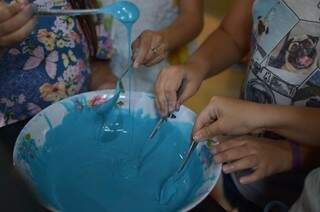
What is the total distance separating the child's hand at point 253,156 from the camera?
0.75 m

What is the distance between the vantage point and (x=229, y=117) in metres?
0.72

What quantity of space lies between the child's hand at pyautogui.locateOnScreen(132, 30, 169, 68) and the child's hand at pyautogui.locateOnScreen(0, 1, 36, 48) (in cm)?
25

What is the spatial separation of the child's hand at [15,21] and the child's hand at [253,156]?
40cm

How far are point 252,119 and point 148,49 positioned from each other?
311mm

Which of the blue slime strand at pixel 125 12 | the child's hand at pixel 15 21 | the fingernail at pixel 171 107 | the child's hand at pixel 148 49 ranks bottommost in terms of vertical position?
the fingernail at pixel 171 107

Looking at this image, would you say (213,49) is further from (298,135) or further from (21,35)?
(21,35)

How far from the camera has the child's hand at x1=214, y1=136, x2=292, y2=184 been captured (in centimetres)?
75

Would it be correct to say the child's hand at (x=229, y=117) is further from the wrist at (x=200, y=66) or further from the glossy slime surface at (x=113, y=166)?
the wrist at (x=200, y=66)

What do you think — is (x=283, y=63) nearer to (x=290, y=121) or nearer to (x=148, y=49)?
(x=290, y=121)

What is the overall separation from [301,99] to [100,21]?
621 millimetres

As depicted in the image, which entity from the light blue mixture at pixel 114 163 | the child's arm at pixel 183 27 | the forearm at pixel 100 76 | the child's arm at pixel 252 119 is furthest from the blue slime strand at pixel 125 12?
the forearm at pixel 100 76

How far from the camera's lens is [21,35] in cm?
73

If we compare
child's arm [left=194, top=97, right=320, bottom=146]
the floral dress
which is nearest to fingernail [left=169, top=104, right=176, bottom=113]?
child's arm [left=194, top=97, right=320, bottom=146]

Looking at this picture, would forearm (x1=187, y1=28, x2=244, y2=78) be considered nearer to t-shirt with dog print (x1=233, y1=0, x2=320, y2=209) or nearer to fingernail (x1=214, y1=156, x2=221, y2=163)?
t-shirt with dog print (x1=233, y1=0, x2=320, y2=209)
